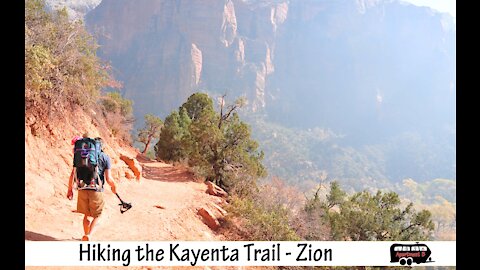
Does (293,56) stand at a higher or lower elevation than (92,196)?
higher

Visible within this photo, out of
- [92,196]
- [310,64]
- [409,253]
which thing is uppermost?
[310,64]

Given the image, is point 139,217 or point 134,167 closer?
point 139,217

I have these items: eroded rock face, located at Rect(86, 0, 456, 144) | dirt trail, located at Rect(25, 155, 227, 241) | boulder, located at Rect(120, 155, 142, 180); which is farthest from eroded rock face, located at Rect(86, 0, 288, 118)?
dirt trail, located at Rect(25, 155, 227, 241)

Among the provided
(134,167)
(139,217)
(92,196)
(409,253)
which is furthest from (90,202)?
(134,167)

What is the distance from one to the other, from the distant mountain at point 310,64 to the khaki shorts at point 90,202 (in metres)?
75.9

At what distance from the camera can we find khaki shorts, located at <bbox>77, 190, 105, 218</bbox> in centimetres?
474

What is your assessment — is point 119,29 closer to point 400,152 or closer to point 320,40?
point 320,40

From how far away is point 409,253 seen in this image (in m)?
4.88

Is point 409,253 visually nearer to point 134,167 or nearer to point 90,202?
point 90,202

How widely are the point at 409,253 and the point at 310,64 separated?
454 ft

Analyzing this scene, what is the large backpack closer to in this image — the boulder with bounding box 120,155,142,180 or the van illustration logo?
the van illustration logo
